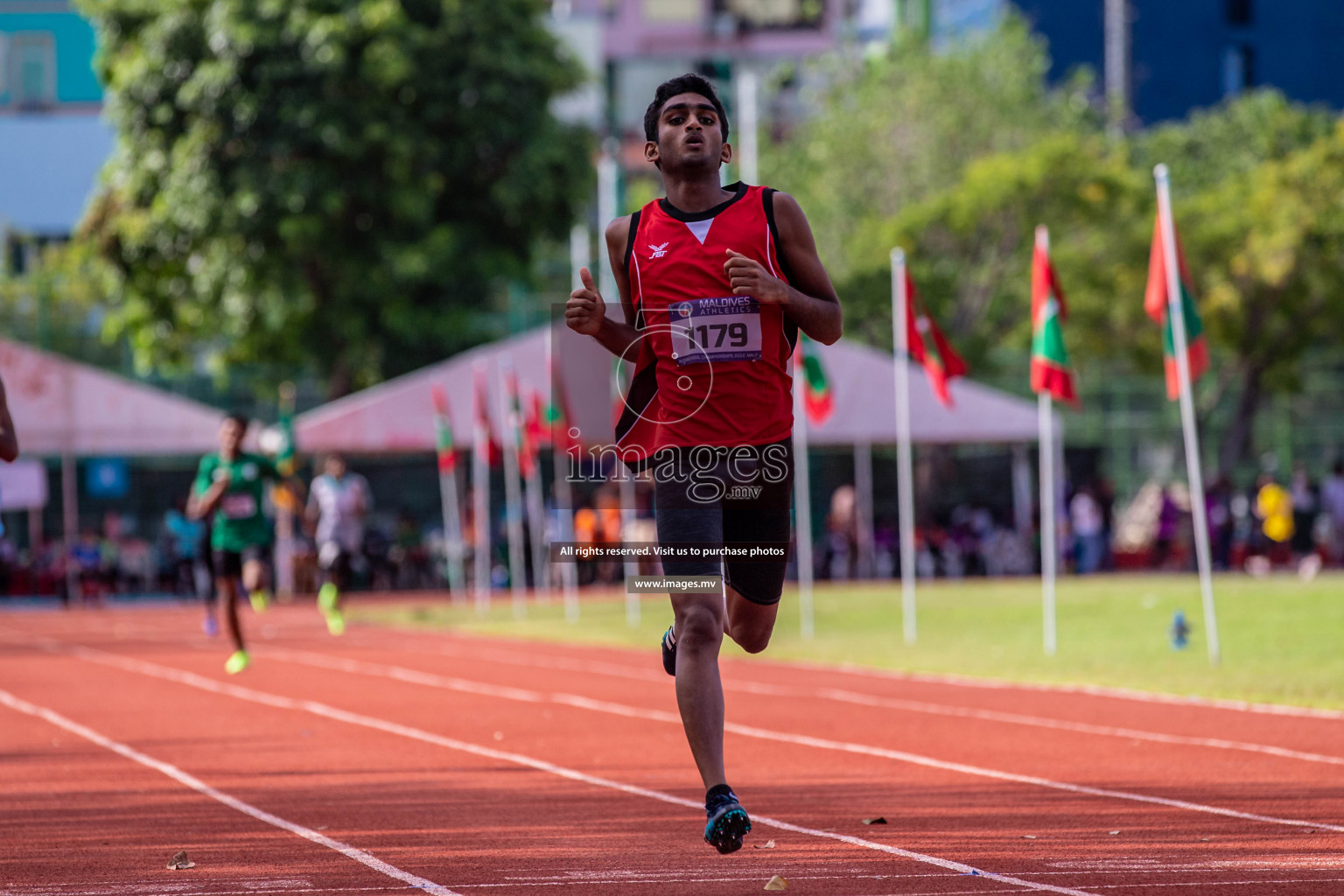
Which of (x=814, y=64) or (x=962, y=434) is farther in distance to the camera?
(x=814, y=64)

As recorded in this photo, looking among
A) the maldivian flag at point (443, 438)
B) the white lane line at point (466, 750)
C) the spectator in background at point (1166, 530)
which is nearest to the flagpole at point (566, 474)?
the maldivian flag at point (443, 438)

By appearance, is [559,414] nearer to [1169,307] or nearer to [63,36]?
[1169,307]

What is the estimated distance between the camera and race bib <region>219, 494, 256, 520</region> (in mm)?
14734

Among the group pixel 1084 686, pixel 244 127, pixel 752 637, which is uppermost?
pixel 244 127

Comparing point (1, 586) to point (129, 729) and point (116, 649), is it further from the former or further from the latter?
point (129, 729)

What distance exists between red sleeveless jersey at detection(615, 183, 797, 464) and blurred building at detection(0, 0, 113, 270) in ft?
160

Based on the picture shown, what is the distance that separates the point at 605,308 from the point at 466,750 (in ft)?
14.5

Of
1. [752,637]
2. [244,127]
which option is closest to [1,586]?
[244,127]

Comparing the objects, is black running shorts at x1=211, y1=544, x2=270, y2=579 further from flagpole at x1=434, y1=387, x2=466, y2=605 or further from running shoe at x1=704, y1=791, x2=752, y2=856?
flagpole at x1=434, y1=387, x2=466, y2=605

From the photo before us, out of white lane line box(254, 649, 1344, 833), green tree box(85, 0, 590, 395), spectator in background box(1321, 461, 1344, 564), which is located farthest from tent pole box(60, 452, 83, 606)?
spectator in background box(1321, 461, 1344, 564)

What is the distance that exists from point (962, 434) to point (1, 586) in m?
16.2

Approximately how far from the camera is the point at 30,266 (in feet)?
169

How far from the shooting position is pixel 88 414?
29891 mm

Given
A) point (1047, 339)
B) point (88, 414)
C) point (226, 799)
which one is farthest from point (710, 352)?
point (88, 414)
